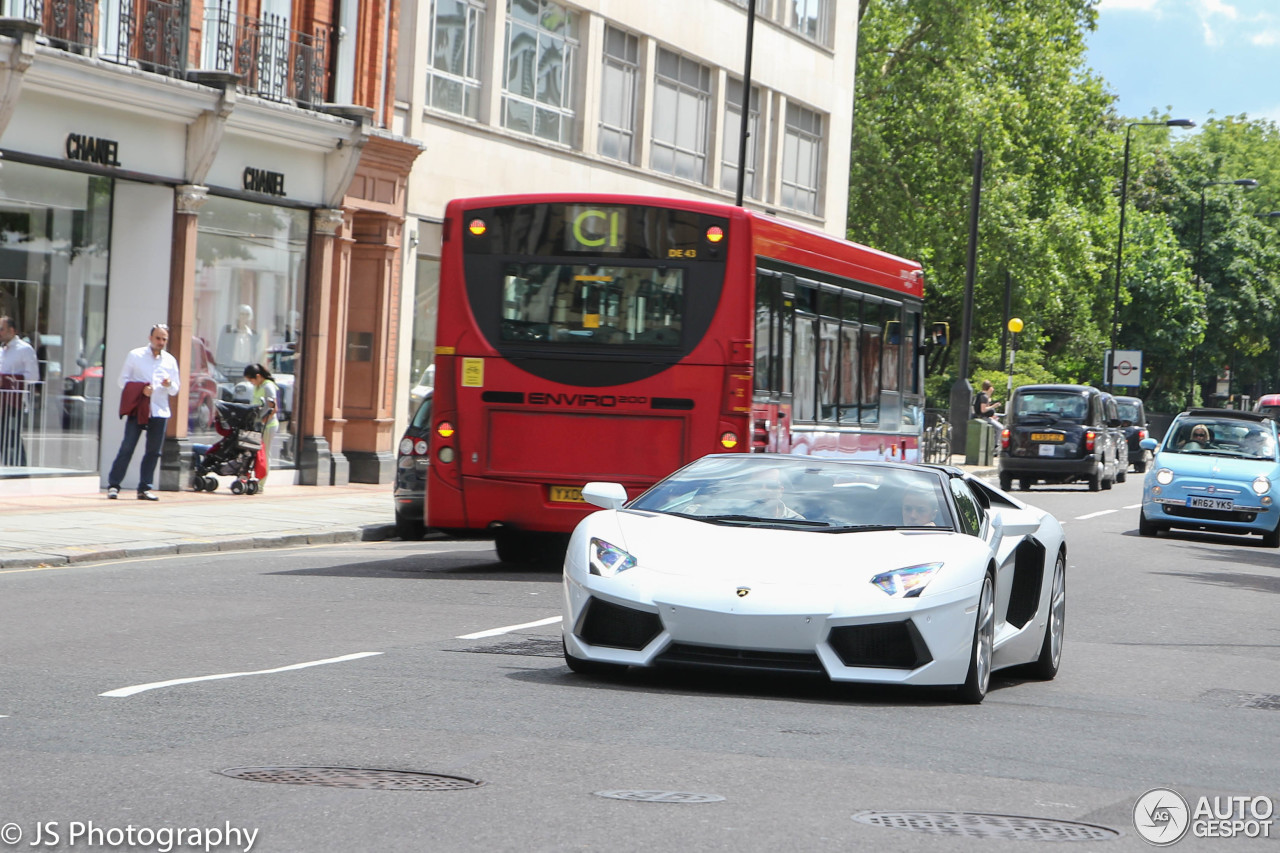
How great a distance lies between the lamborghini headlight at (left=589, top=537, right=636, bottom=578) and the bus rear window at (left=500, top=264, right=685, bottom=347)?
661 cm

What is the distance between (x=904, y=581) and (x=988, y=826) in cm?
285

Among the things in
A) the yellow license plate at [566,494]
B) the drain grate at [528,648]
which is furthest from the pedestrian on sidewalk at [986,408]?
the drain grate at [528,648]

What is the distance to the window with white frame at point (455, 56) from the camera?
30844 millimetres

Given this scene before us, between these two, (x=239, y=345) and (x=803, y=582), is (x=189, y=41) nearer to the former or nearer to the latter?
(x=239, y=345)

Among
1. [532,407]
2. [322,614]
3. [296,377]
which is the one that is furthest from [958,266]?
[322,614]

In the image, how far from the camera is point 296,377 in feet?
90.9

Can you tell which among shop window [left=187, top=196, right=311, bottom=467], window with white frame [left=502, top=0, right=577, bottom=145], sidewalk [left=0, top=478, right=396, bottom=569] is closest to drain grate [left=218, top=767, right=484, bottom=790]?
sidewalk [left=0, top=478, right=396, bottom=569]

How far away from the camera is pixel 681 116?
3862 centimetres

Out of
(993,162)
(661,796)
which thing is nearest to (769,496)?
(661,796)

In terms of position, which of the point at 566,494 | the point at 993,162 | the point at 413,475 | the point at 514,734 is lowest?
the point at 514,734

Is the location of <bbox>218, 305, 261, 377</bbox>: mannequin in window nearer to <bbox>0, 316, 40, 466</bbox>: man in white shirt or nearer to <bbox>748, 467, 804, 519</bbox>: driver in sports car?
<bbox>0, 316, 40, 466</bbox>: man in white shirt

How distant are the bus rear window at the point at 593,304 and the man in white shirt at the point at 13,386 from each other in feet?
27.6

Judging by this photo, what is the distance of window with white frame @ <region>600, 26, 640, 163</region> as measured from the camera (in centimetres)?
3581

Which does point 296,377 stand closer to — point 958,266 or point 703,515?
point 703,515
